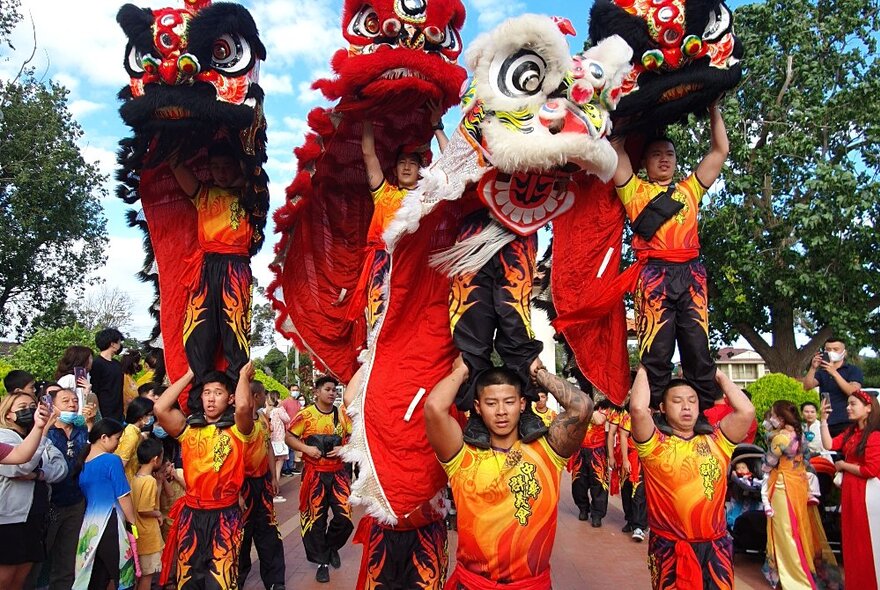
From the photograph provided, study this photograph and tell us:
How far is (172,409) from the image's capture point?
13.1 feet

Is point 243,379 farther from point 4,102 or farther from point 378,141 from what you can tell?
point 4,102

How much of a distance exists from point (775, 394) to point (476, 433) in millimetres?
5736

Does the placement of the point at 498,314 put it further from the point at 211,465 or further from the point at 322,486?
the point at 322,486

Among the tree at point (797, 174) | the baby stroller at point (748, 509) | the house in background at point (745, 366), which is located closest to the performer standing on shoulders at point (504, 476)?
the baby stroller at point (748, 509)

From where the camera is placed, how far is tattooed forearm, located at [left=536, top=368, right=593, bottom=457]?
2.76m

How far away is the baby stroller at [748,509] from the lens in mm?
5816

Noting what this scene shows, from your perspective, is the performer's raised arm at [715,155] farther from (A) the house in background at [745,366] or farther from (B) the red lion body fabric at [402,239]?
(A) the house in background at [745,366]

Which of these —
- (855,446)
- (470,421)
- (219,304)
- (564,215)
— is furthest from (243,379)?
(855,446)

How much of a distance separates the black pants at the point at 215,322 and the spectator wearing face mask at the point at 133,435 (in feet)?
3.71

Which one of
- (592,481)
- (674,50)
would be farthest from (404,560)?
(592,481)

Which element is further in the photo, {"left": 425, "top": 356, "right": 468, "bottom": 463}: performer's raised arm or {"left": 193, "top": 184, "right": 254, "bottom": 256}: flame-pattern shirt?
{"left": 193, "top": 184, "right": 254, "bottom": 256}: flame-pattern shirt

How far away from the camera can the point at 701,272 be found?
347cm

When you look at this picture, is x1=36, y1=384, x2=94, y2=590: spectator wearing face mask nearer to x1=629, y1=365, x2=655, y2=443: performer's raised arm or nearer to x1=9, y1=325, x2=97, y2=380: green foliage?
x1=629, y1=365, x2=655, y2=443: performer's raised arm

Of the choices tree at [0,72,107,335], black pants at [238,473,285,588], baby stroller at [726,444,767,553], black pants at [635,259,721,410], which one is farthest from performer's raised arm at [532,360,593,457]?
tree at [0,72,107,335]
